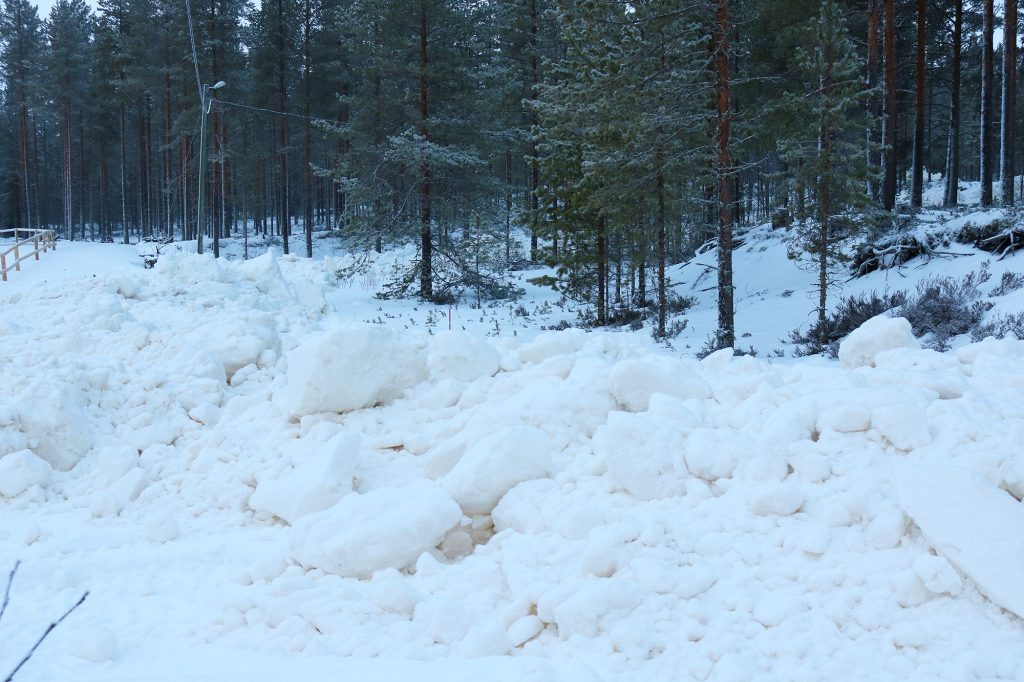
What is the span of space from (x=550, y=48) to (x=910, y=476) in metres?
25.7

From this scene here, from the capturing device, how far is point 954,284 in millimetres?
11188

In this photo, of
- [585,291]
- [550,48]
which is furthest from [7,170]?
[585,291]

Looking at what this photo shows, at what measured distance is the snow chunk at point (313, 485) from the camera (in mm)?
4805

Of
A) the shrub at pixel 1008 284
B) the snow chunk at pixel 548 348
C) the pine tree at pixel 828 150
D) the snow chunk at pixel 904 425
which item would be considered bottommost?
the snow chunk at pixel 904 425

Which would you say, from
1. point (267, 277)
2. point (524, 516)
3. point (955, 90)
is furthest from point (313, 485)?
point (955, 90)

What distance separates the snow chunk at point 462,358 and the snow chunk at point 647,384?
1.66m

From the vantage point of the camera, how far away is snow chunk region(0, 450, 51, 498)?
5.60 metres

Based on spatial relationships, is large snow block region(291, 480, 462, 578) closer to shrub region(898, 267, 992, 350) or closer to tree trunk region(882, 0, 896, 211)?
shrub region(898, 267, 992, 350)

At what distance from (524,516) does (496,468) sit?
1.40ft

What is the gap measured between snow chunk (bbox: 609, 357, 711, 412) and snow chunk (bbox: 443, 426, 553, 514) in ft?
2.64

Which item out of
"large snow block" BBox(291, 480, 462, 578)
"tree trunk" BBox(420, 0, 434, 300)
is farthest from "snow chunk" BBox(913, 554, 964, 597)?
"tree trunk" BBox(420, 0, 434, 300)

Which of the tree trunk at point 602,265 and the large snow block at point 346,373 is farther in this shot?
the tree trunk at point 602,265

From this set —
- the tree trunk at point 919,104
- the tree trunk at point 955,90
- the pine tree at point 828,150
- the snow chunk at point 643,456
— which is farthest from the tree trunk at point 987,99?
the snow chunk at point 643,456

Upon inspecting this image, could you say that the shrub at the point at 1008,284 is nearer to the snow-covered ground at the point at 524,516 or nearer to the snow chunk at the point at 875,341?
the snow chunk at the point at 875,341
